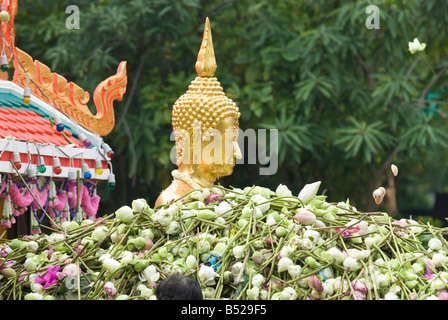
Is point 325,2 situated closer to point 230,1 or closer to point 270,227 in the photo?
point 230,1

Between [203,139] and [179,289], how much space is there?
210cm

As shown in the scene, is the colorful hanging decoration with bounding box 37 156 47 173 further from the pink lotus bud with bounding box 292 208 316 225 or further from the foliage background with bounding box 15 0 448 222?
the foliage background with bounding box 15 0 448 222

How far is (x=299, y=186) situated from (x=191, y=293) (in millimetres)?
8288

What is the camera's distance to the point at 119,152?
9.52 meters

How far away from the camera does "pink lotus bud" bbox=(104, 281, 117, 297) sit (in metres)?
2.30

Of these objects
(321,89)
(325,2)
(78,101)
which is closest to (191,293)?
(78,101)

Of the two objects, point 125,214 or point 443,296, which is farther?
point 125,214

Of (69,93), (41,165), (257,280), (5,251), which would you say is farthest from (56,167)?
(257,280)

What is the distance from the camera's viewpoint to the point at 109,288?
90.6 inches

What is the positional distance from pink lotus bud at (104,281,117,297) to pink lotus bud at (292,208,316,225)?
2.21 feet

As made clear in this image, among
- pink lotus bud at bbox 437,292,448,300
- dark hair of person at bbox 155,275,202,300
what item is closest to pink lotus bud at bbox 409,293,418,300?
pink lotus bud at bbox 437,292,448,300

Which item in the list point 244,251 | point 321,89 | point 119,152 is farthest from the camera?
point 119,152

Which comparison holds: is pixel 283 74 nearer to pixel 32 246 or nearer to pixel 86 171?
pixel 86 171

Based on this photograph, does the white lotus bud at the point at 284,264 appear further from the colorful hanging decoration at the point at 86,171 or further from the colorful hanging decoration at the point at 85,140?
the colorful hanging decoration at the point at 85,140
